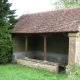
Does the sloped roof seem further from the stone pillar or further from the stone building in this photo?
the stone pillar

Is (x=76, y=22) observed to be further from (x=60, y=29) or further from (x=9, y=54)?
(x=9, y=54)

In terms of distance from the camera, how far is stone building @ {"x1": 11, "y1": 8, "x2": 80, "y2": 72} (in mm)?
12188

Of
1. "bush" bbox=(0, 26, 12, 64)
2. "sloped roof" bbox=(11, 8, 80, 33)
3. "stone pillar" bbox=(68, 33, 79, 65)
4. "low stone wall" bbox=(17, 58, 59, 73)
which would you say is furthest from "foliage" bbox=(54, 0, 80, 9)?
"stone pillar" bbox=(68, 33, 79, 65)

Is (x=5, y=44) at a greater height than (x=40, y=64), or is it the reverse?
(x=5, y=44)

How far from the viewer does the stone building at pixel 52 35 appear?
480 inches

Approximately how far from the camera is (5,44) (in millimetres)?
15234

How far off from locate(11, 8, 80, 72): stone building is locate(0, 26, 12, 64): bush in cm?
83

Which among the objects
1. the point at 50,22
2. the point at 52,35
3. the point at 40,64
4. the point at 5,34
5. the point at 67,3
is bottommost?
the point at 40,64

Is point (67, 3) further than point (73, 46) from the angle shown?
Yes

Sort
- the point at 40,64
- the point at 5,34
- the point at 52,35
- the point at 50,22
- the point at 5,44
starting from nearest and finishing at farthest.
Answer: the point at 40,64 → the point at 50,22 → the point at 52,35 → the point at 5,44 → the point at 5,34

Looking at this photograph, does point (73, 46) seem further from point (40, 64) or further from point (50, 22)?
point (50, 22)

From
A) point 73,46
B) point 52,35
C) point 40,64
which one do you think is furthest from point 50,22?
point 40,64

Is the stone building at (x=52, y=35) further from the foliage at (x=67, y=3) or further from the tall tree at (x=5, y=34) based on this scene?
the foliage at (x=67, y=3)

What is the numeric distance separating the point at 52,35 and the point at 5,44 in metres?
4.44
